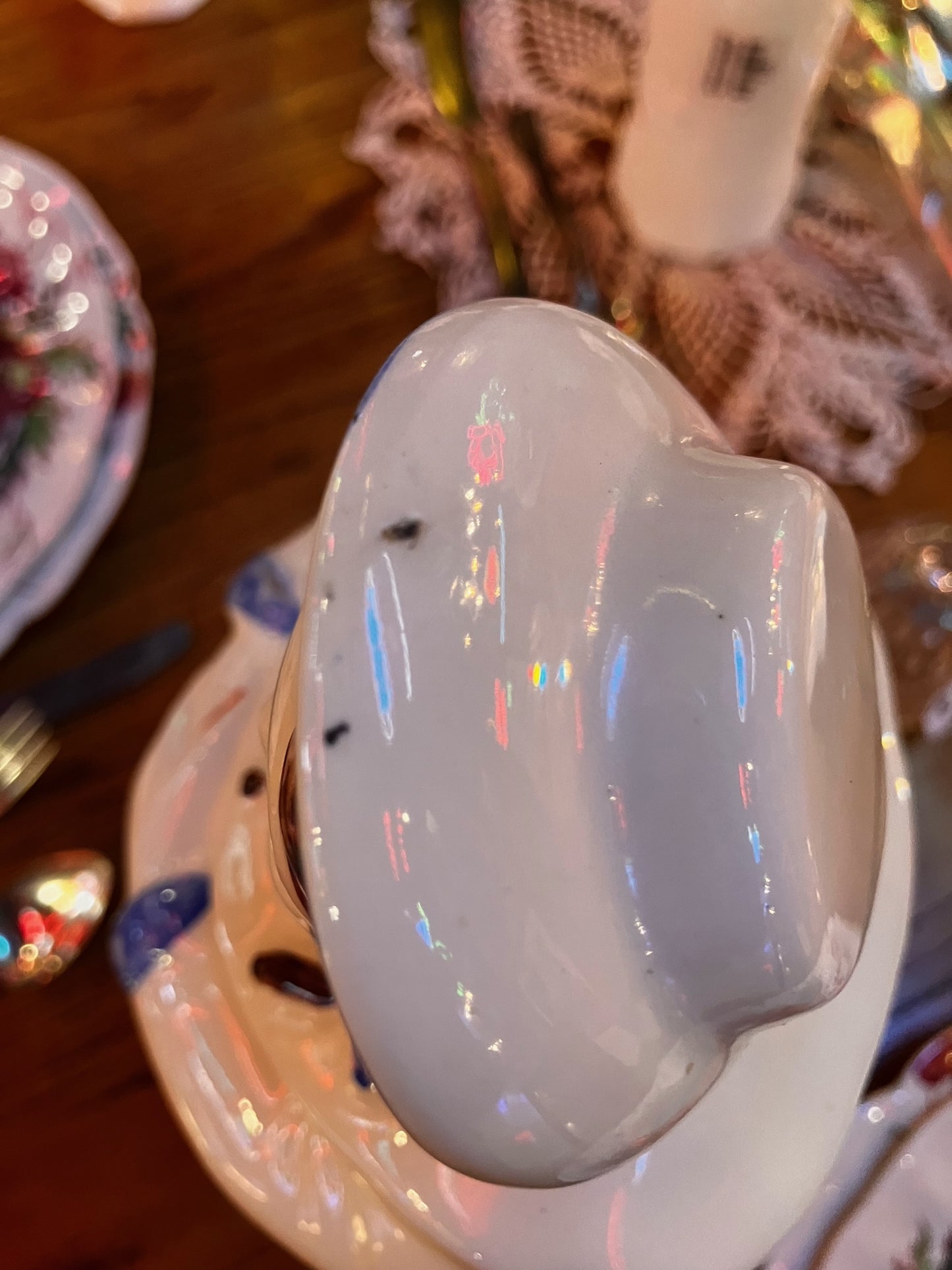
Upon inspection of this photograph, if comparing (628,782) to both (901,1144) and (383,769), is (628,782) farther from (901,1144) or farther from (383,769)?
(901,1144)

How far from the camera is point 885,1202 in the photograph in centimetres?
36

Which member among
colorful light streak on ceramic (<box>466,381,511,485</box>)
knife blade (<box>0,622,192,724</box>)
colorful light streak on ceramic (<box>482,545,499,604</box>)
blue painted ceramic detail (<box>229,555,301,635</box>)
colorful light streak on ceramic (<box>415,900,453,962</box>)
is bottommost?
knife blade (<box>0,622,192,724</box>)

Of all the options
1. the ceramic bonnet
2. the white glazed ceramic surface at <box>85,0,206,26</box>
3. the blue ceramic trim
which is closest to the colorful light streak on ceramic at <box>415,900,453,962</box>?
the ceramic bonnet

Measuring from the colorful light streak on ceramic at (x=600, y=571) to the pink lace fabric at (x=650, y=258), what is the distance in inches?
12.5

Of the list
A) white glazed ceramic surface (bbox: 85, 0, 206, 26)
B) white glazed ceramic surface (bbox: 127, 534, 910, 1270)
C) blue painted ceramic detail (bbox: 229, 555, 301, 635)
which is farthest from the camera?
white glazed ceramic surface (bbox: 85, 0, 206, 26)

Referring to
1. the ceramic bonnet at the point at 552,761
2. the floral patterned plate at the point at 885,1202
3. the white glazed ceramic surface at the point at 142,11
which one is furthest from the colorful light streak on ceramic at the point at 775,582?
the white glazed ceramic surface at the point at 142,11

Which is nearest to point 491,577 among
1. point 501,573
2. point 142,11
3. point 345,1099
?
point 501,573

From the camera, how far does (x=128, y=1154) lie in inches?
15.1

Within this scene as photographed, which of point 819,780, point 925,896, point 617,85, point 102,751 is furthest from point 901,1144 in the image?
point 617,85

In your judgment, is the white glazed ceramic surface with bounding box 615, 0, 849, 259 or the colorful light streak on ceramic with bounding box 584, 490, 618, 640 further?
the white glazed ceramic surface with bounding box 615, 0, 849, 259

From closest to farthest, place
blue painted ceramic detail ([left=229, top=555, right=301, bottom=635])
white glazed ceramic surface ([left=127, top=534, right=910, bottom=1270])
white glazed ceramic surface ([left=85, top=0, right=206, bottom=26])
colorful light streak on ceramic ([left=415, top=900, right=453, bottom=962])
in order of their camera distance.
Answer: colorful light streak on ceramic ([left=415, top=900, right=453, bottom=962]) → white glazed ceramic surface ([left=127, top=534, right=910, bottom=1270]) → blue painted ceramic detail ([left=229, top=555, right=301, bottom=635]) → white glazed ceramic surface ([left=85, top=0, right=206, bottom=26])

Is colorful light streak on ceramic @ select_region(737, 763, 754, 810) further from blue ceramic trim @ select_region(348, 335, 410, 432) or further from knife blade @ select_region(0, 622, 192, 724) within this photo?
knife blade @ select_region(0, 622, 192, 724)

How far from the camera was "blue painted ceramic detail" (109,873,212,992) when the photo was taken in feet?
1.25

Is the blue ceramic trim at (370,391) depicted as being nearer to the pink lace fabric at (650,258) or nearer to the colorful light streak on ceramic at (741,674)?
the colorful light streak on ceramic at (741,674)
